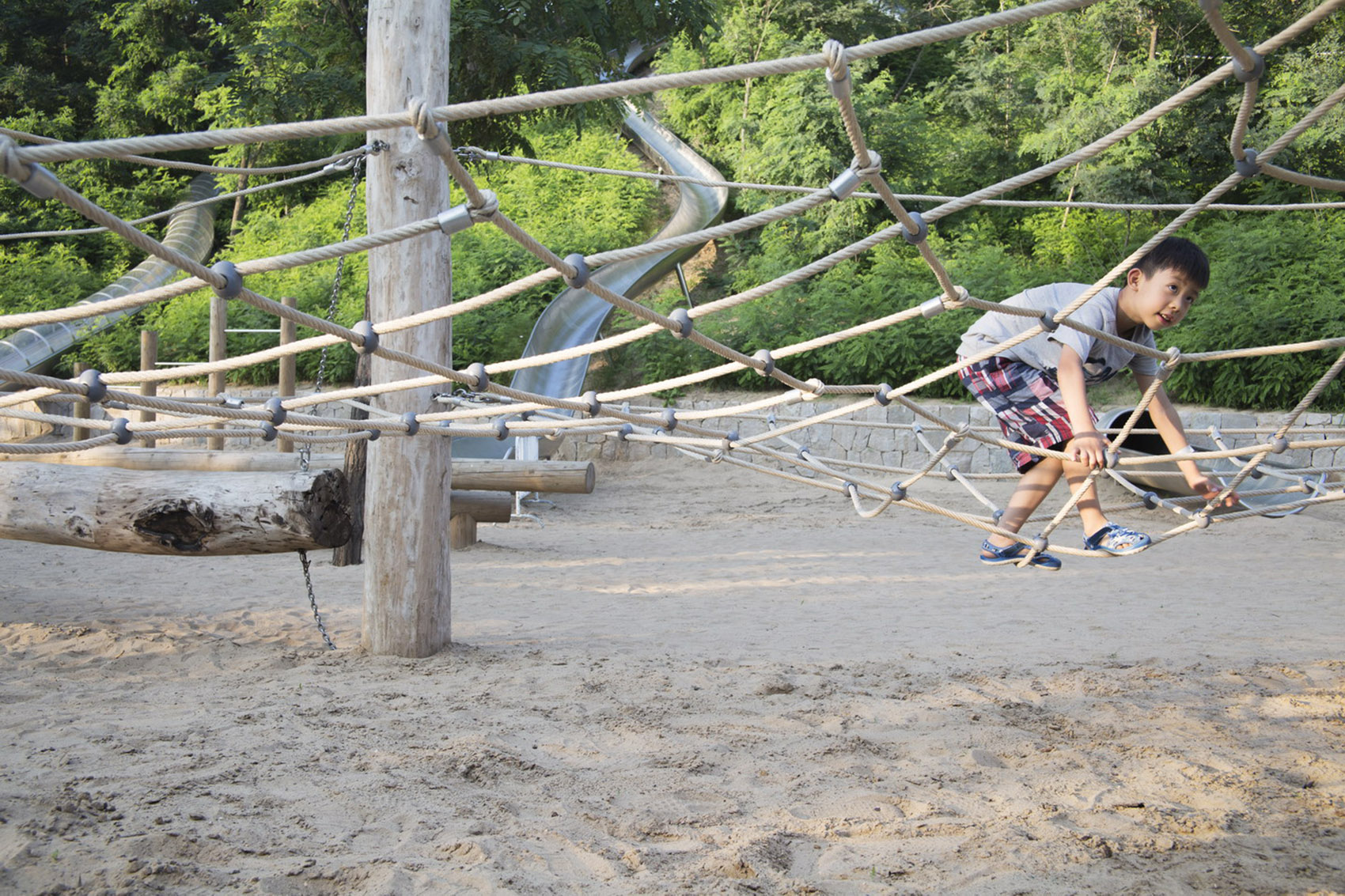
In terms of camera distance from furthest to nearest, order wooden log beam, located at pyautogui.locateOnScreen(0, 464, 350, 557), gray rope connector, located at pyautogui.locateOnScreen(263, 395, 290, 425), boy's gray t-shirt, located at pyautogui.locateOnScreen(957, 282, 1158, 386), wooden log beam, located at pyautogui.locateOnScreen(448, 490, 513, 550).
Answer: wooden log beam, located at pyautogui.locateOnScreen(448, 490, 513, 550), wooden log beam, located at pyautogui.locateOnScreen(0, 464, 350, 557), boy's gray t-shirt, located at pyautogui.locateOnScreen(957, 282, 1158, 386), gray rope connector, located at pyautogui.locateOnScreen(263, 395, 290, 425)

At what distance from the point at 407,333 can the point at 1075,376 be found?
2.00 meters

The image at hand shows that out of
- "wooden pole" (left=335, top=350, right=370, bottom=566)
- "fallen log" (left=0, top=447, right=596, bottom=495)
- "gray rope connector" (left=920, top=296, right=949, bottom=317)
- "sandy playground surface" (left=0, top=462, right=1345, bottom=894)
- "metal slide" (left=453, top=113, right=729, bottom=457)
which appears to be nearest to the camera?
"sandy playground surface" (left=0, top=462, right=1345, bottom=894)

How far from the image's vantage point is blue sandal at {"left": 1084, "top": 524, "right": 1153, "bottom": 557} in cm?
270

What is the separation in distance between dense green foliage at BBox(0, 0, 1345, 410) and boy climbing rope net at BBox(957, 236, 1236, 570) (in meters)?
4.10

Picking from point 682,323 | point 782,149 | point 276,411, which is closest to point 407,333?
point 276,411

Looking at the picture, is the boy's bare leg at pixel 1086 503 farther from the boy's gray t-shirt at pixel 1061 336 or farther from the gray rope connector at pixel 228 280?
the gray rope connector at pixel 228 280

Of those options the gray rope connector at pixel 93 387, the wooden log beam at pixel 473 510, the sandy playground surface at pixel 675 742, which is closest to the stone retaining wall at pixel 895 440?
the wooden log beam at pixel 473 510

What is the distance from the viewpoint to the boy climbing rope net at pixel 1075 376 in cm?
267

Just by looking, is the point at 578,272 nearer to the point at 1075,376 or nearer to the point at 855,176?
the point at 855,176

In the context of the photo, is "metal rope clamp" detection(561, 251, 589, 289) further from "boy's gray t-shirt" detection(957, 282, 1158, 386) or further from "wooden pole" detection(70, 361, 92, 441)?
"wooden pole" detection(70, 361, 92, 441)

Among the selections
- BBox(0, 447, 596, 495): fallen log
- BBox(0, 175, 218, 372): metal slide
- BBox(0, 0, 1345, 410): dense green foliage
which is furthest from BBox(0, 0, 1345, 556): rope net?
BBox(0, 175, 218, 372): metal slide

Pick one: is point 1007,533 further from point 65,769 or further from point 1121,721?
point 65,769

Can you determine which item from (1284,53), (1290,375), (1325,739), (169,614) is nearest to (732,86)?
(1284,53)

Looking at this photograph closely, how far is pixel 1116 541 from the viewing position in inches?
109
